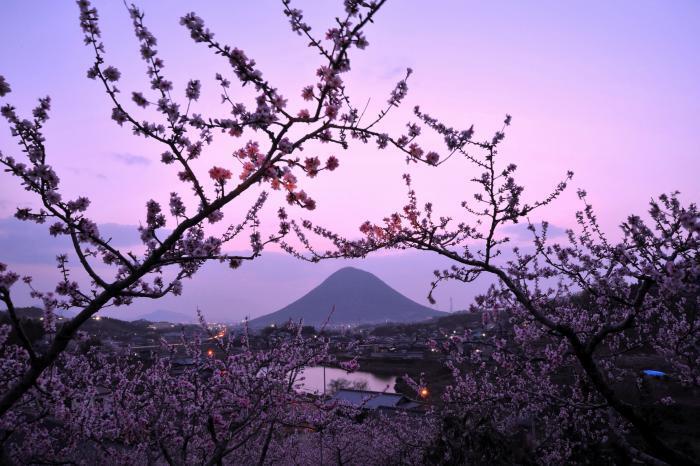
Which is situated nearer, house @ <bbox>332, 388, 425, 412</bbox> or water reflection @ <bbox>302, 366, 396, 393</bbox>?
house @ <bbox>332, 388, 425, 412</bbox>

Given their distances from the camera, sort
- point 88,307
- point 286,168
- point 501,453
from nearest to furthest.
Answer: point 88,307
point 286,168
point 501,453

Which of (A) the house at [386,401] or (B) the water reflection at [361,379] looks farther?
(B) the water reflection at [361,379]

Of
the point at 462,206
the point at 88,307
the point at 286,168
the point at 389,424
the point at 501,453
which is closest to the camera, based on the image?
the point at 88,307

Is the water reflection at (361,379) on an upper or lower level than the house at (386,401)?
lower

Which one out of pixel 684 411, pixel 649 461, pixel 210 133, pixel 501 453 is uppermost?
pixel 210 133

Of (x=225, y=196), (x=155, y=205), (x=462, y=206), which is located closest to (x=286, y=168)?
(x=225, y=196)

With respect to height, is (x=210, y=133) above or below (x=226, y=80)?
below

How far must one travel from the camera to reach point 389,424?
59.1 ft

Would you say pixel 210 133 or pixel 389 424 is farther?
pixel 389 424

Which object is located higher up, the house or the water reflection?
the house

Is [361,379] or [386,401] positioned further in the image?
[361,379]

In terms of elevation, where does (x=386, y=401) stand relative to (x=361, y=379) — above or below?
above

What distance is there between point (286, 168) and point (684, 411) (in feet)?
95.7

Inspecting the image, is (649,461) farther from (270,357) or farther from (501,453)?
(270,357)
